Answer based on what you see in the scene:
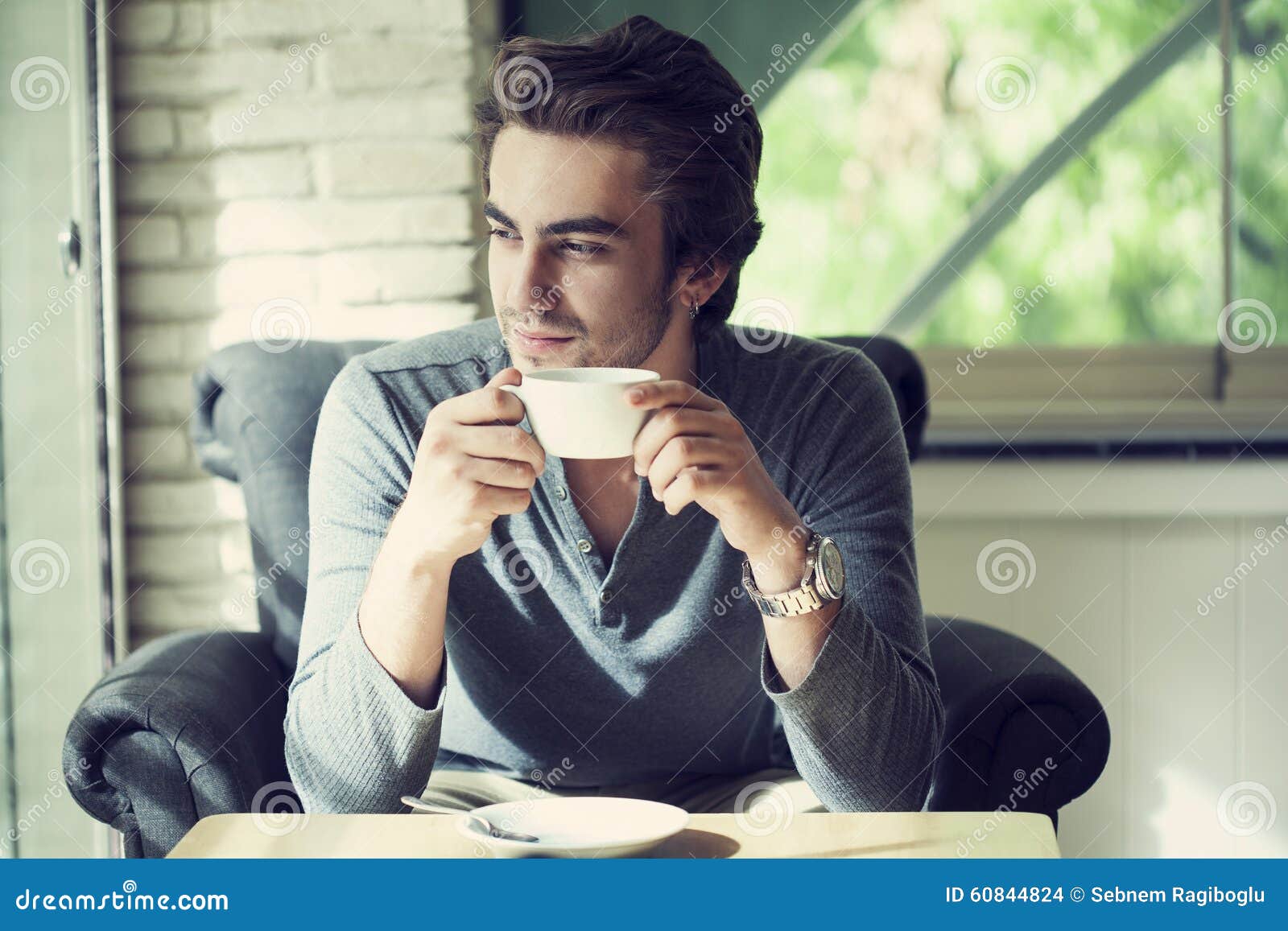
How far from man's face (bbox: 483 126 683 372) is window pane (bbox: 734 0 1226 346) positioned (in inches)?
37.7

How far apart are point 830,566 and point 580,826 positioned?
15.9 inches

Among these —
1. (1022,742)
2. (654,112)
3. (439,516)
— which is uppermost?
(654,112)

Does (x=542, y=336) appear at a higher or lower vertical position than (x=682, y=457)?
higher

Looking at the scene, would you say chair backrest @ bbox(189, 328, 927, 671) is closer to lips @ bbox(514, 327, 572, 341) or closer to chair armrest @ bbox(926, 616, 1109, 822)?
lips @ bbox(514, 327, 572, 341)

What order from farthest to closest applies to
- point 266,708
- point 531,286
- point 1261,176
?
point 1261,176 → point 266,708 → point 531,286

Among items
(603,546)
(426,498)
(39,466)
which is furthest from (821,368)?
(39,466)

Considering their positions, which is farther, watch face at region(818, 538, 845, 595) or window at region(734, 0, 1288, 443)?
window at region(734, 0, 1288, 443)

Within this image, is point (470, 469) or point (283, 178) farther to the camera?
point (283, 178)

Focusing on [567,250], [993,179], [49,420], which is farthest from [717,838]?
[993,179]

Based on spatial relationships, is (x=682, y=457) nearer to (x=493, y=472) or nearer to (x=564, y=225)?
(x=493, y=472)

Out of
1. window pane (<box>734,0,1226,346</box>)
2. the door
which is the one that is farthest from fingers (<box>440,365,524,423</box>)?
window pane (<box>734,0,1226,346</box>)

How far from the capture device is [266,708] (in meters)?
1.51

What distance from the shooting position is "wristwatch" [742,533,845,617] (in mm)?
1184

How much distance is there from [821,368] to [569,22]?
1.04m
